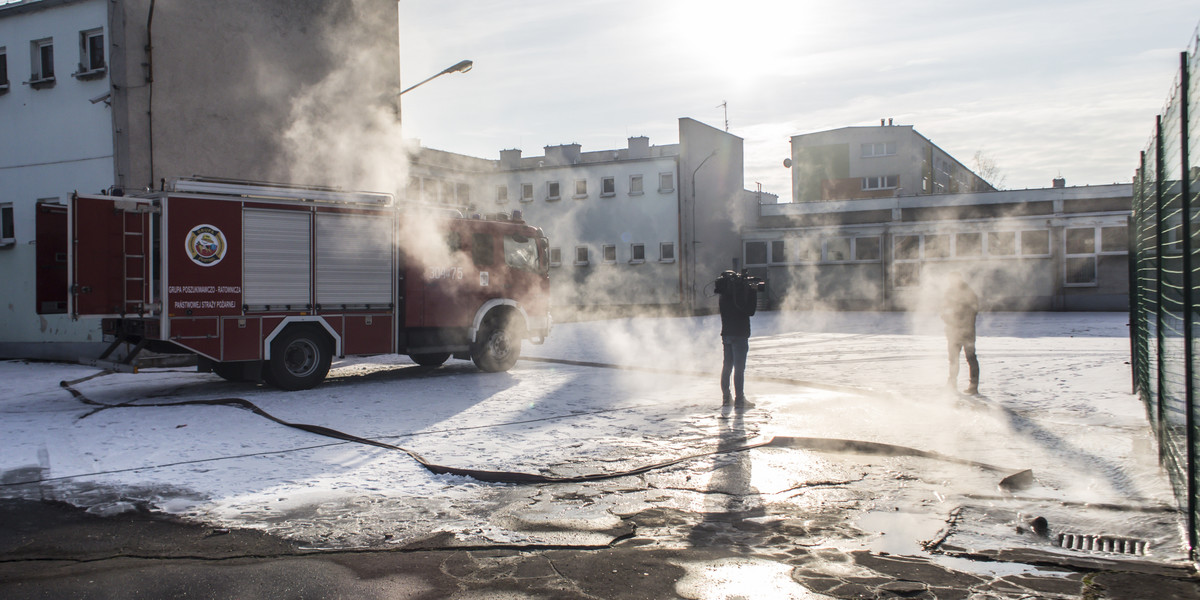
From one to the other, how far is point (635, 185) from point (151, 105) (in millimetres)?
27528

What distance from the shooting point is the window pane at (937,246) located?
126ft

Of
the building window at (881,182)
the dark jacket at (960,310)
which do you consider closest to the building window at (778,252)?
the building window at (881,182)

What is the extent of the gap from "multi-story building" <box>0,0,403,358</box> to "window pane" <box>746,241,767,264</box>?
2604 cm

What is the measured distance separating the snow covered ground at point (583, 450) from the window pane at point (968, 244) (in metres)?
24.8

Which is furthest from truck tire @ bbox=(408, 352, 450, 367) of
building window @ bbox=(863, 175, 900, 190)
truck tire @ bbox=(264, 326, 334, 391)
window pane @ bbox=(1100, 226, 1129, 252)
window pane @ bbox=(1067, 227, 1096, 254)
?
building window @ bbox=(863, 175, 900, 190)

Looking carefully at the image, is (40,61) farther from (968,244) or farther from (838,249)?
(968,244)

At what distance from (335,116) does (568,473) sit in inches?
612

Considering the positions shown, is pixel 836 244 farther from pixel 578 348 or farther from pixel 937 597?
pixel 937 597

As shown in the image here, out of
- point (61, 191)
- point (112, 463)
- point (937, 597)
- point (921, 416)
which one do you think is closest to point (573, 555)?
point (937, 597)

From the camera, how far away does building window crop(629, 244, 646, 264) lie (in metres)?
41.5

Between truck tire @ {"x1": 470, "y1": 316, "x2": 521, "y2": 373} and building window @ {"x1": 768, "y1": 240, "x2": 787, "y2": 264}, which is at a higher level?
building window @ {"x1": 768, "y1": 240, "x2": 787, "y2": 264}

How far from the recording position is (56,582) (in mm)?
4164

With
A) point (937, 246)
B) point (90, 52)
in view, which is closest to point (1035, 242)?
point (937, 246)

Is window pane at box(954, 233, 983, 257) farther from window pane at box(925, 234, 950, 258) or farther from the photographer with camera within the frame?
the photographer with camera
